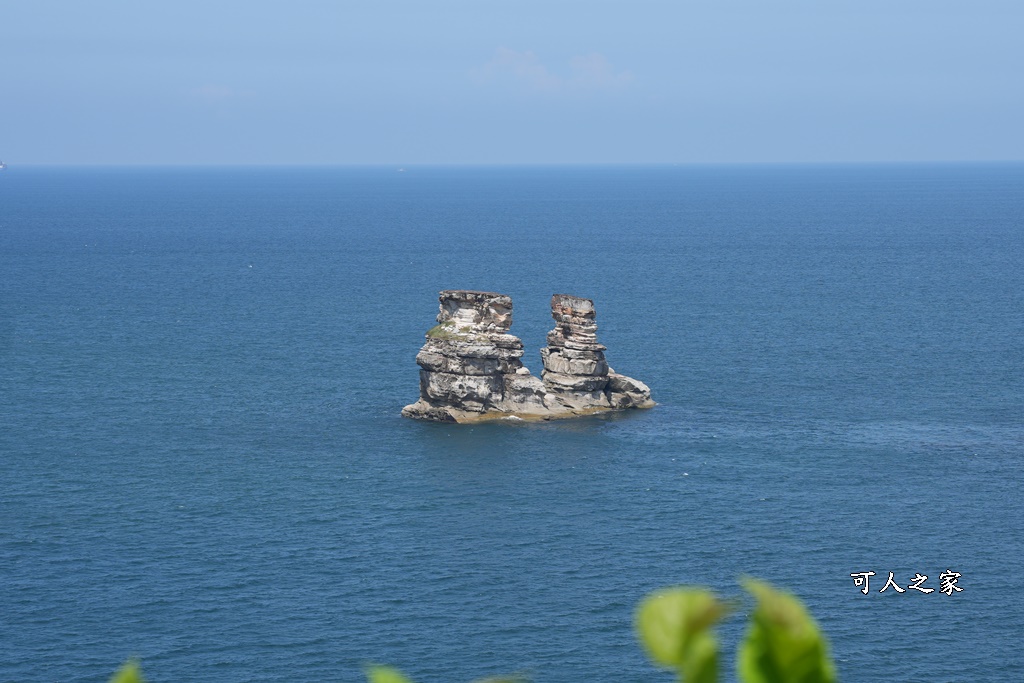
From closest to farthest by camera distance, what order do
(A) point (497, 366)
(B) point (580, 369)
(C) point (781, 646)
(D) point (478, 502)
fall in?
(C) point (781, 646)
(D) point (478, 502)
(A) point (497, 366)
(B) point (580, 369)

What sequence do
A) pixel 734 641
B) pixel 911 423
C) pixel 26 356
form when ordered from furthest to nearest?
1. pixel 26 356
2. pixel 911 423
3. pixel 734 641

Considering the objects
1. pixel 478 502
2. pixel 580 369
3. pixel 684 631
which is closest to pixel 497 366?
pixel 580 369

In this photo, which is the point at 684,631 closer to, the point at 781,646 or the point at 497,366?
the point at 781,646

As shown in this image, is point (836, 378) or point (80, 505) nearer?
point (80, 505)

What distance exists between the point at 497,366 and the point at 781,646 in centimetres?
9275

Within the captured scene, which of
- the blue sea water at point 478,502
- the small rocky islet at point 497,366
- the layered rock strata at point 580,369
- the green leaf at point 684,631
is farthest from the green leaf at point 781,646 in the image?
the layered rock strata at point 580,369

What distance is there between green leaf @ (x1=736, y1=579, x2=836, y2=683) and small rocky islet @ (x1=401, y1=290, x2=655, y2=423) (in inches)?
3592

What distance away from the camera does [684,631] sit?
13.0 ft

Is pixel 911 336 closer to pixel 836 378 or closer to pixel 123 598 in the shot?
pixel 836 378

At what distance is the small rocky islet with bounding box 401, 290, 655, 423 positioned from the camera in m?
96.4

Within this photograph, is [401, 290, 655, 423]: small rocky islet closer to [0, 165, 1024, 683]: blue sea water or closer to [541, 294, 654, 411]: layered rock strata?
[541, 294, 654, 411]: layered rock strata

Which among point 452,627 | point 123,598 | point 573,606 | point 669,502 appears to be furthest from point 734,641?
point 123,598

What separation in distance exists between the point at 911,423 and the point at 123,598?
59307 millimetres

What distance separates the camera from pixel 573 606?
61781 millimetres
